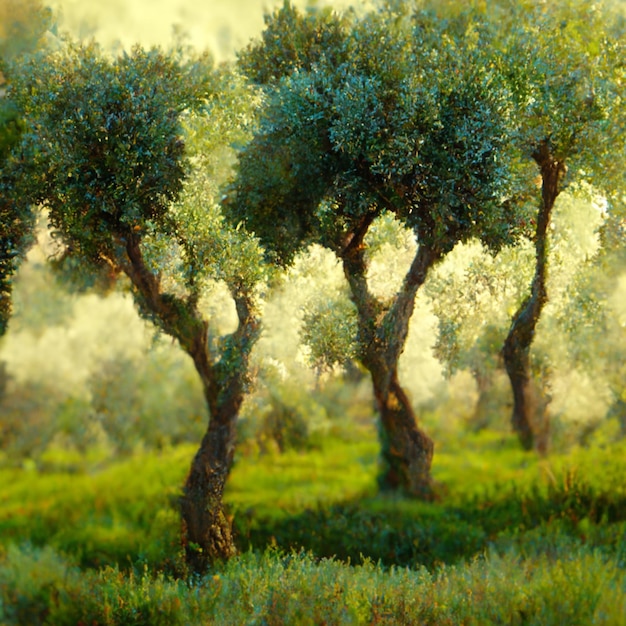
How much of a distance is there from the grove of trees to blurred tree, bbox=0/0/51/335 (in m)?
0.05

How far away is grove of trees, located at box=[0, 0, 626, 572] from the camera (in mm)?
12766

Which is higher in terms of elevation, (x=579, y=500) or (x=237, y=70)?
(x=237, y=70)

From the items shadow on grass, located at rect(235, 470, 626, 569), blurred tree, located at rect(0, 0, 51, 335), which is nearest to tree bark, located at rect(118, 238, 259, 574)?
shadow on grass, located at rect(235, 470, 626, 569)

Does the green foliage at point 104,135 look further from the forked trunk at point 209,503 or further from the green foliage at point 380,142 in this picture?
the forked trunk at point 209,503

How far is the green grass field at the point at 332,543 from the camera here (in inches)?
441

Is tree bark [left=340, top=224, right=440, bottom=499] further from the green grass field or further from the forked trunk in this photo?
the forked trunk

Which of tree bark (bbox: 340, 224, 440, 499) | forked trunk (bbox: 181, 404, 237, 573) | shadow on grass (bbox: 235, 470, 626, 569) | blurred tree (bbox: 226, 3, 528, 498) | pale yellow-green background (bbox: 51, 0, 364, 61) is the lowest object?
shadow on grass (bbox: 235, 470, 626, 569)

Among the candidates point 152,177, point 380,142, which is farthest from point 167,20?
point 380,142

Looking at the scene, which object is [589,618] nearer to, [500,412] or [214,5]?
[214,5]

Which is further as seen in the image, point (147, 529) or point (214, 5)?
point (147, 529)

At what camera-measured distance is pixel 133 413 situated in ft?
89.8

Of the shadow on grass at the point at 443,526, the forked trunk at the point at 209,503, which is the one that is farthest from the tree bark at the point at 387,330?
the forked trunk at the point at 209,503

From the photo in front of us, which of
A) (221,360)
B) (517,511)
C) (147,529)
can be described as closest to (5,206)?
(221,360)

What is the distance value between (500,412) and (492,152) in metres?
14.7
